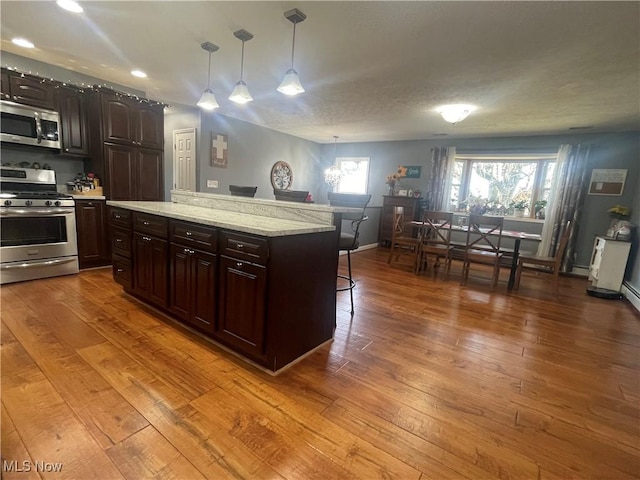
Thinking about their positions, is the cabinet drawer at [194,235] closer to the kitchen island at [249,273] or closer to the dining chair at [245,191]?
the kitchen island at [249,273]

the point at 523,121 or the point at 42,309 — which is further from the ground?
the point at 523,121

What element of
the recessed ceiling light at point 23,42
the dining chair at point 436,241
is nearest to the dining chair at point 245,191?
the recessed ceiling light at point 23,42

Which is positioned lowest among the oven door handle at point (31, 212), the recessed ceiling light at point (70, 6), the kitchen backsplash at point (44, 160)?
the oven door handle at point (31, 212)

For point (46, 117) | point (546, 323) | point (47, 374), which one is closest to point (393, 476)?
point (47, 374)

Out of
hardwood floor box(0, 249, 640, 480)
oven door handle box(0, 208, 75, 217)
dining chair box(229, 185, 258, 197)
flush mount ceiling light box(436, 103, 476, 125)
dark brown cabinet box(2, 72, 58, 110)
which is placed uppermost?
flush mount ceiling light box(436, 103, 476, 125)

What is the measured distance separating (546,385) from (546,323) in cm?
133

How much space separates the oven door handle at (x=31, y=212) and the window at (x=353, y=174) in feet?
19.0

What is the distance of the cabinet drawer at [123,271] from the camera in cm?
288

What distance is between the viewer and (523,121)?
15.0 ft

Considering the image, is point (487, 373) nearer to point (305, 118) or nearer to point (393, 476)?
point (393, 476)

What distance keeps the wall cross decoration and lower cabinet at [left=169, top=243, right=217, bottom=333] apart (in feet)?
11.9

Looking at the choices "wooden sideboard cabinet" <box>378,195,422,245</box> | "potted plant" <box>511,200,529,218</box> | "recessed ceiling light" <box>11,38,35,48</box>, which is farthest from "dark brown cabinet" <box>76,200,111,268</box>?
"potted plant" <box>511,200,529,218</box>

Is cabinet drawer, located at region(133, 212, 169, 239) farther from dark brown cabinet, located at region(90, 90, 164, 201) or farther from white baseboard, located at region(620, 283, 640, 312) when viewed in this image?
white baseboard, located at region(620, 283, 640, 312)

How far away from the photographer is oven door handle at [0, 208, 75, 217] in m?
3.03
